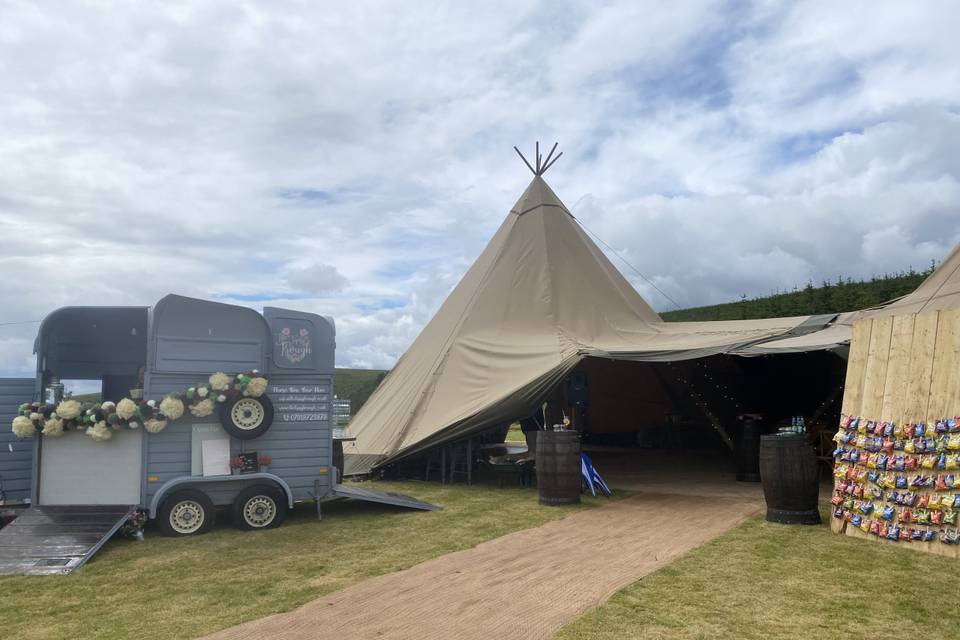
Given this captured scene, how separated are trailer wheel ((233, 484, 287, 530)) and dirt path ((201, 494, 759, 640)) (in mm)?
2214

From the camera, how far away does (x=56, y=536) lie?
6.50m

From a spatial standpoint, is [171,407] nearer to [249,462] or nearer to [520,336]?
[249,462]

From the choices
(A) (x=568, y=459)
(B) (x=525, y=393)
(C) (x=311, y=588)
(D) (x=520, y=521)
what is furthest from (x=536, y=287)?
(C) (x=311, y=588)

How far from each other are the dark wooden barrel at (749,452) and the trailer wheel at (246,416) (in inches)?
265

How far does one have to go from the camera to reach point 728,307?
1920 centimetres

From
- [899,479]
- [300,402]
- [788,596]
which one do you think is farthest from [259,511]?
[899,479]

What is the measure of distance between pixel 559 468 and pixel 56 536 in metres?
5.15

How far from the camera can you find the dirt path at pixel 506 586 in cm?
444

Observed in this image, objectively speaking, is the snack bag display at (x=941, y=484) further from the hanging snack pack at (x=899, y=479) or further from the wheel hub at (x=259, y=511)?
the wheel hub at (x=259, y=511)

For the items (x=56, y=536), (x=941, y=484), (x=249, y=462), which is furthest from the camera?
(x=249, y=462)

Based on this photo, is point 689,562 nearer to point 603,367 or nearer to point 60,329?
point 60,329

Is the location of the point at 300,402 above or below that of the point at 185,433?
above

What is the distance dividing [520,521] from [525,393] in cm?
242

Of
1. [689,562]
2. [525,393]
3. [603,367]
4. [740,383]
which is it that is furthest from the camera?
[603,367]
